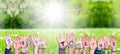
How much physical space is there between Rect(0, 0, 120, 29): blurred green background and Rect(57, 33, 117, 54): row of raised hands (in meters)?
0.14

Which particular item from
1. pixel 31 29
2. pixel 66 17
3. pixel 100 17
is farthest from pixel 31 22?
pixel 100 17

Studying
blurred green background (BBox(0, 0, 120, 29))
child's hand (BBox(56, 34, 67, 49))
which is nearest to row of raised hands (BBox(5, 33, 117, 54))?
child's hand (BBox(56, 34, 67, 49))

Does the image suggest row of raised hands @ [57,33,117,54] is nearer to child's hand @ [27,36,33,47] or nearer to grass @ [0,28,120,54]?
grass @ [0,28,120,54]

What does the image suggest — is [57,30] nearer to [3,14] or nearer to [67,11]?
[67,11]

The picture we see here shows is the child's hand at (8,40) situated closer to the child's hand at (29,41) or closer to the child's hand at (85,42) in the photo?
the child's hand at (29,41)

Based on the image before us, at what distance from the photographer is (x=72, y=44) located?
407 cm

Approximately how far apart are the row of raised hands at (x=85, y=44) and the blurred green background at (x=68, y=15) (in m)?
0.14

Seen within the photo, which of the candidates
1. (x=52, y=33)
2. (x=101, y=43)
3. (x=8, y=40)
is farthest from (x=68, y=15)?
(x=8, y=40)

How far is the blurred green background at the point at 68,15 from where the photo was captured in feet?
13.4

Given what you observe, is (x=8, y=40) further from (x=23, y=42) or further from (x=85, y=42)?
(x=85, y=42)

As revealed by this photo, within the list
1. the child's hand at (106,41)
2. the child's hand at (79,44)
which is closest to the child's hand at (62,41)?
the child's hand at (79,44)

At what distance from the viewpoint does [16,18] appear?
4.11 metres

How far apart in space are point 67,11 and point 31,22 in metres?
0.40

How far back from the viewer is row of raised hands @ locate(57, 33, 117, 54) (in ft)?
13.4
